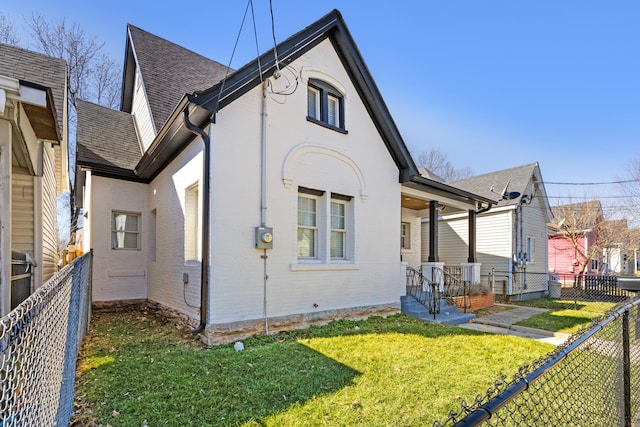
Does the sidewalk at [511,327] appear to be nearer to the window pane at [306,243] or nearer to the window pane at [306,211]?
the window pane at [306,243]

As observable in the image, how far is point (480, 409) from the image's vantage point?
Result: 3.83 ft

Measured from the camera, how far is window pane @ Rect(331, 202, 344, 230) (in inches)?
329

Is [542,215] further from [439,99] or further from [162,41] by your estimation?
[162,41]

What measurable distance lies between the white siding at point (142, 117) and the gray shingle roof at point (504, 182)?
12.7 metres

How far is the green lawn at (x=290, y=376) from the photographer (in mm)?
3432

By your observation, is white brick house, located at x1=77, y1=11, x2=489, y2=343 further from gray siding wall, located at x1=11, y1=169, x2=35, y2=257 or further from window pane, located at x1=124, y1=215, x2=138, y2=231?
gray siding wall, located at x1=11, y1=169, x2=35, y2=257

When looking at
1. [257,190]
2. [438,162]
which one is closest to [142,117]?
[257,190]

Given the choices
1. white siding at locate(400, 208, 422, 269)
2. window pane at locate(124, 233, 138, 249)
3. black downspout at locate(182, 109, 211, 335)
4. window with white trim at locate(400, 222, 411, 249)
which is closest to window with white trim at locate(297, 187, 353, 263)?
black downspout at locate(182, 109, 211, 335)

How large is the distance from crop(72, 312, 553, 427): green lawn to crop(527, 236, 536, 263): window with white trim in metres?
11.4

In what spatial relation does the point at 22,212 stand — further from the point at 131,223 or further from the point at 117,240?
the point at 131,223

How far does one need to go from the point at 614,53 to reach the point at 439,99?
257 inches

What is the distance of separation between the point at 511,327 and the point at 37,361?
30.5 feet

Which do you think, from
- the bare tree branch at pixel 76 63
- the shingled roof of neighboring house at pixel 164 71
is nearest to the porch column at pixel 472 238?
the shingled roof of neighboring house at pixel 164 71

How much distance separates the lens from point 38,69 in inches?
278
